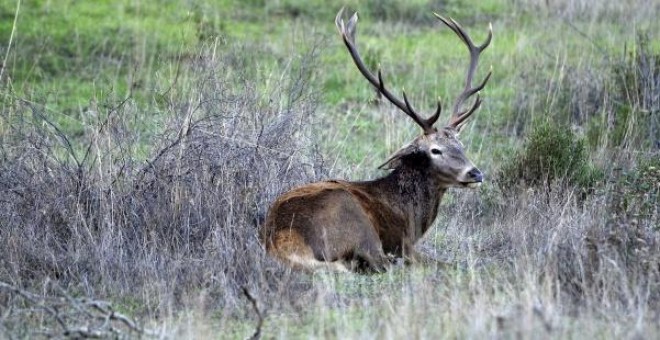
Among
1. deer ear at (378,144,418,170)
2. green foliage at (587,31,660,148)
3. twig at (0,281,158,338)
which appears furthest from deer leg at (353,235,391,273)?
green foliage at (587,31,660,148)

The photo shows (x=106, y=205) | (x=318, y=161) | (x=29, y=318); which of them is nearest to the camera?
(x=29, y=318)

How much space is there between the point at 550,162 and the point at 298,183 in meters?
2.23

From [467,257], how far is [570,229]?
77cm

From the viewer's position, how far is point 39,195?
8.80m

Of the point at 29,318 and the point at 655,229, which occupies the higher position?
the point at 655,229

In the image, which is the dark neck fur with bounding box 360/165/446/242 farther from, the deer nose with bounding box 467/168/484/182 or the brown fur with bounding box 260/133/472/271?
the deer nose with bounding box 467/168/484/182

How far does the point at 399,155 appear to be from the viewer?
9336mm

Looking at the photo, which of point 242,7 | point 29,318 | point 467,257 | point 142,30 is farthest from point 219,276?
point 242,7

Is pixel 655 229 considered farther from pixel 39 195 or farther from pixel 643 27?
pixel 643 27

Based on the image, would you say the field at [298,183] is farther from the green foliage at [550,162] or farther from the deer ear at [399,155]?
the deer ear at [399,155]

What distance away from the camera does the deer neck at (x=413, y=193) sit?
9289 millimetres

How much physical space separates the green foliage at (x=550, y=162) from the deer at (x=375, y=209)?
1172mm

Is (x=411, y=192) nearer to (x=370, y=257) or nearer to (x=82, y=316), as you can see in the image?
(x=370, y=257)

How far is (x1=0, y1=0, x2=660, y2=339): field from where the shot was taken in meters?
6.85
